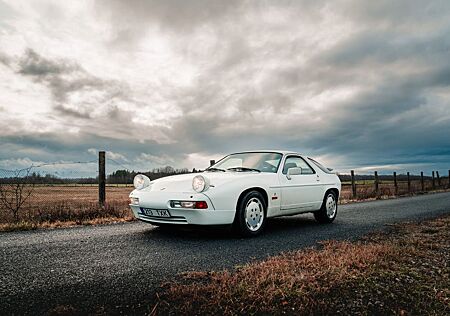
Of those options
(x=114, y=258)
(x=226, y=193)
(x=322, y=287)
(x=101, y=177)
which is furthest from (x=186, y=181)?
(x=101, y=177)

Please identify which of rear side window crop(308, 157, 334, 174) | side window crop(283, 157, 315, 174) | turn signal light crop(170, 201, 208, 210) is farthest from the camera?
rear side window crop(308, 157, 334, 174)

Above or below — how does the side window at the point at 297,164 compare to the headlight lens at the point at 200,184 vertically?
above

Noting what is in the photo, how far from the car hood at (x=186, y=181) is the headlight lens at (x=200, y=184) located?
9cm

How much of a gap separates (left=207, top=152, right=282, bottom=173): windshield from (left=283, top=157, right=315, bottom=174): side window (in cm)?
19

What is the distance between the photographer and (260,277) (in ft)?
10.6

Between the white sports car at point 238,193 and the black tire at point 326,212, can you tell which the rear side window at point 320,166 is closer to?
the white sports car at point 238,193

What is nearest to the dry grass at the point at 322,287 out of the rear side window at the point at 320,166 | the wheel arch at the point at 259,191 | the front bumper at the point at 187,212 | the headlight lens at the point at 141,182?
the front bumper at the point at 187,212

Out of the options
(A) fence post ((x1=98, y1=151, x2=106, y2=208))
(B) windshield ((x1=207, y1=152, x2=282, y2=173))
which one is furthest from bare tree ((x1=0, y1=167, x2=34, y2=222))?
(B) windshield ((x1=207, y1=152, x2=282, y2=173))

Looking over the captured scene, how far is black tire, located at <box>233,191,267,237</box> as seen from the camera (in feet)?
18.1

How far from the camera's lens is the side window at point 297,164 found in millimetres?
6719

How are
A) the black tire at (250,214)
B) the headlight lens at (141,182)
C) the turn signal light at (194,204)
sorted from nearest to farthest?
the turn signal light at (194,204) < the black tire at (250,214) < the headlight lens at (141,182)

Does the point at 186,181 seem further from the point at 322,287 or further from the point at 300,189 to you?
the point at 322,287

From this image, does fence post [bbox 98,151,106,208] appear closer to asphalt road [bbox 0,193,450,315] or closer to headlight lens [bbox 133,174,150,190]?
asphalt road [bbox 0,193,450,315]

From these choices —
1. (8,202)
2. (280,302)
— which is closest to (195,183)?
(280,302)
